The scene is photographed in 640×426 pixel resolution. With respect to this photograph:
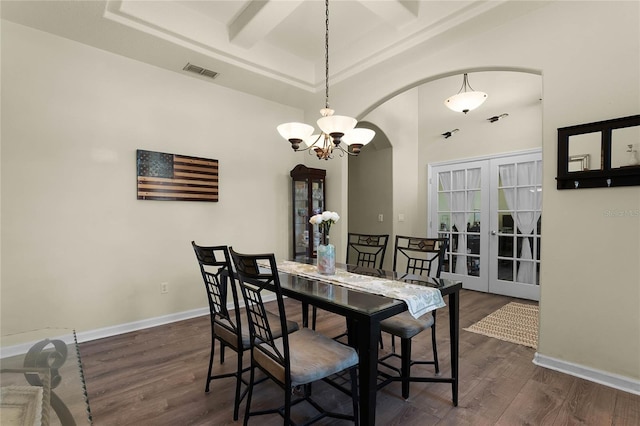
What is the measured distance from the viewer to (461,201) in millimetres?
5074

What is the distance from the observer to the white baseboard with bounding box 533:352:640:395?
6.97 feet

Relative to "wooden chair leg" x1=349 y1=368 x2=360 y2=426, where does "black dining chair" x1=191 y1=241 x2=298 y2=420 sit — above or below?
above

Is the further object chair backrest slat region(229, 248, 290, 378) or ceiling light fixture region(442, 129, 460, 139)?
ceiling light fixture region(442, 129, 460, 139)

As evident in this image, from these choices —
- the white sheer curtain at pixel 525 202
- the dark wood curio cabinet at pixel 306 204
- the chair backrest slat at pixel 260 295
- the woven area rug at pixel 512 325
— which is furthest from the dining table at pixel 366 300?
the white sheer curtain at pixel 525 202

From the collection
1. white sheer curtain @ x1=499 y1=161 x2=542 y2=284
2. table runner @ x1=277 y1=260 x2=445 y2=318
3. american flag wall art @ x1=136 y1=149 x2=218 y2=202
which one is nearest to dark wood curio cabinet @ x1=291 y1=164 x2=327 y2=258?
american flag wall art @ x1=136 y1=149 x2=218 y2=202

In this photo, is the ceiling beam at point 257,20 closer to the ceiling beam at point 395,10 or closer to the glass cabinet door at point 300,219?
the ceiling beam at point 395,10

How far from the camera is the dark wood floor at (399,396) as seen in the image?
6.15 feet

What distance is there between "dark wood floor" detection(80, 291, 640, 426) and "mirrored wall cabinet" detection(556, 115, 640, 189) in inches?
58.2

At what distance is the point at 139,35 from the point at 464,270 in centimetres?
529

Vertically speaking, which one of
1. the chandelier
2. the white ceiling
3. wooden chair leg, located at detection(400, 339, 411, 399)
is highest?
the white ceiling

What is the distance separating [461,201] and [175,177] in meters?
4.28

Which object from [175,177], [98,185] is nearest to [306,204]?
[175,177]

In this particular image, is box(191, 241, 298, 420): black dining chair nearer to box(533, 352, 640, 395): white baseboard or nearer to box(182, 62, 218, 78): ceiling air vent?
box(533, 352, 640, 395): white baseboard

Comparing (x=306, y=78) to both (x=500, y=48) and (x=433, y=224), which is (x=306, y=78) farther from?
(x=433, y=224)
